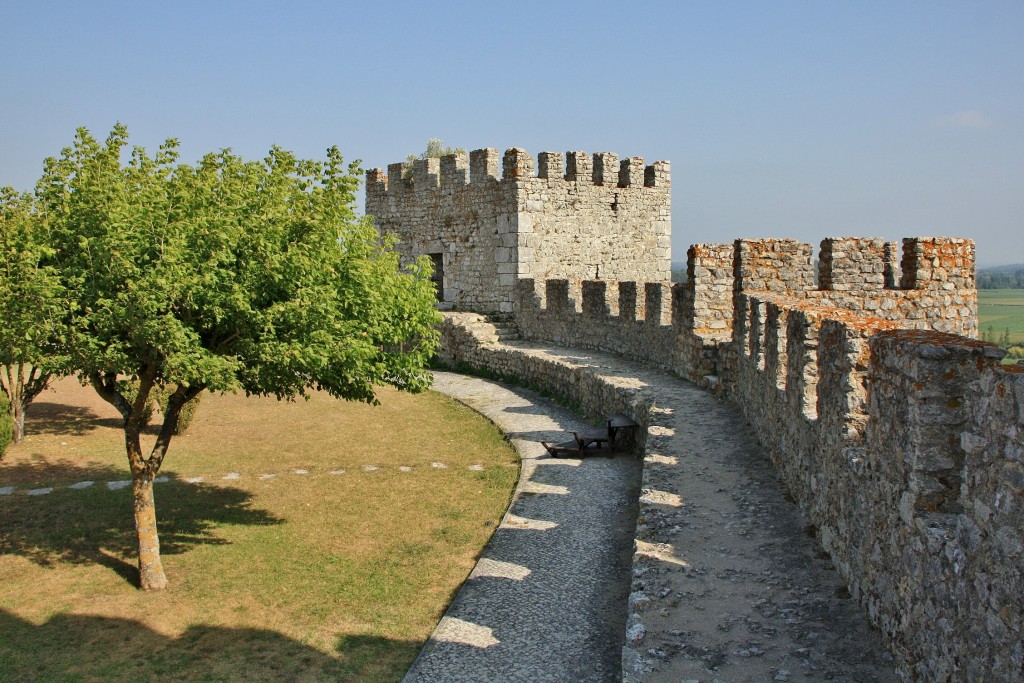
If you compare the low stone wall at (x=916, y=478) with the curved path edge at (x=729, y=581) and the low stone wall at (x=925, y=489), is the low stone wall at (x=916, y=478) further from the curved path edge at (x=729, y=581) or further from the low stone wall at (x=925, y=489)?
the curved path edge at (x=729, y=581)

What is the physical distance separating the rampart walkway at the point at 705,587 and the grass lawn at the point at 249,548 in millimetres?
707

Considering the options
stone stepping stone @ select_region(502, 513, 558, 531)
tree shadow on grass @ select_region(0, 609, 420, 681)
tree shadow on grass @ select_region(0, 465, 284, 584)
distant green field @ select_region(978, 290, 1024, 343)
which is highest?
distant green field @ select_region(978, 290, 1024, 343)

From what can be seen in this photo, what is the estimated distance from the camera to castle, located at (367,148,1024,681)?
3416 millimetres

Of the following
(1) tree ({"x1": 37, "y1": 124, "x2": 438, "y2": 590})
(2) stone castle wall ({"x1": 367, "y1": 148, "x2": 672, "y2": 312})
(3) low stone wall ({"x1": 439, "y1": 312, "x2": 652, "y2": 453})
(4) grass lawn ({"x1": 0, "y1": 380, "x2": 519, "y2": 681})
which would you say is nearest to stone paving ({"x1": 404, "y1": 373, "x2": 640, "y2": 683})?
(4) grass lawn ({"x1": 0, "y1": 380, "x2": 519, "y2": 681})

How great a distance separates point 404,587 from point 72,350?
12.0 feet

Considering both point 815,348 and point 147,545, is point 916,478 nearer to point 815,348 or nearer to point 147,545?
point 815,348

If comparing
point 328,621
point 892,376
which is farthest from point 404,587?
point 892,376

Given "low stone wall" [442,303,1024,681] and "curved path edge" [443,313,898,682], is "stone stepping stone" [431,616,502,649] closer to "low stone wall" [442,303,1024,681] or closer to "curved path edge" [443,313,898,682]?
"curved path edge" [443,313,898,682]

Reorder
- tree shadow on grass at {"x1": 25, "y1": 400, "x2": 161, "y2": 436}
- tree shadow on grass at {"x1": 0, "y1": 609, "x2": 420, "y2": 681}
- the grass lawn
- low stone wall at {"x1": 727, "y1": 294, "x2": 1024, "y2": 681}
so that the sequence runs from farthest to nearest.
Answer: tree shadow on grass at {"x1": 25, "y1": 400, "x2": 161, "y2": 436}, the grass lawn, tree shadow on grass at {"x1": 0, "y1": 609, "x2": 420, "y2": 681}, low stone wall at {"x1": 727, "y1": 294, "x2": 1024, "y2": 681}

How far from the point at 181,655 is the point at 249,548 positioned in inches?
94.4

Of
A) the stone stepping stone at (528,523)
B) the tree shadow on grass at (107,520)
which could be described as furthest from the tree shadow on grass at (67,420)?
the stone stepping stone at (528,523)

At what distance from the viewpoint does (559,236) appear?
72.8 ft

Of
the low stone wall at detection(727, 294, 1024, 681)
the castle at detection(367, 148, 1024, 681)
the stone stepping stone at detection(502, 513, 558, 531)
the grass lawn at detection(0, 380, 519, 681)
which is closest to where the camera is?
the low stone wall at detection(727, 294, 1024, 681)

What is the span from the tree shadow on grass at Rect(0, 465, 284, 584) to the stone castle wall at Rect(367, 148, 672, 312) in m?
12.2
